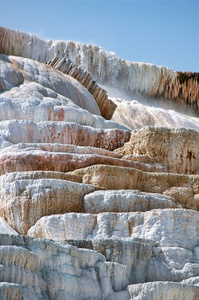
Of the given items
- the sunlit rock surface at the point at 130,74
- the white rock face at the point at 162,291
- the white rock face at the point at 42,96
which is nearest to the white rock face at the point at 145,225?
the white rock face at the point at 162,291

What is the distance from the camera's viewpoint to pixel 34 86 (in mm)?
18031

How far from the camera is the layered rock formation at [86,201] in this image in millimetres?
7643

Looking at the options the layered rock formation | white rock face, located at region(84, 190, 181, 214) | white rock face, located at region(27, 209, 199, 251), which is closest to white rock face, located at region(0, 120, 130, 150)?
the layered rock formation

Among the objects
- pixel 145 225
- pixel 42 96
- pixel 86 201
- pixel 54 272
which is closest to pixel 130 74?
pixel 42 96

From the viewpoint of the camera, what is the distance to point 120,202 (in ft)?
33.4

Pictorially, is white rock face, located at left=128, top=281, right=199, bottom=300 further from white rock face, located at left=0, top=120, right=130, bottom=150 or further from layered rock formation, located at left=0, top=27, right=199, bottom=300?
white rock face, located at left=0, top=120, right=130, bottom=150

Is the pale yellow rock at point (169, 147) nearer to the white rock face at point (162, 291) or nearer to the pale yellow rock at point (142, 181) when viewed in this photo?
the pale yellow rock at point (142, 181)

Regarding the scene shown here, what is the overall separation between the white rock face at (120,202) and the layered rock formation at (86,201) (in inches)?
0.5

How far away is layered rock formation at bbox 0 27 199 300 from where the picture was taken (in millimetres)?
7643

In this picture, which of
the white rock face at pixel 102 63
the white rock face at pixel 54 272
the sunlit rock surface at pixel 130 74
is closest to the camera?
the white rock face at pixel 54 272

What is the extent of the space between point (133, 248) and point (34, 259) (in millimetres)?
1542

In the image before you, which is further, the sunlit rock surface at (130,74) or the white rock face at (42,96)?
the sunlit rock surface at (130,74)

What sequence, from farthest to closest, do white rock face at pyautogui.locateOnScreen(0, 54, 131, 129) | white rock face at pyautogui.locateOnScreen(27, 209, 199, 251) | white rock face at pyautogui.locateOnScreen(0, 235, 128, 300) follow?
white rock face at pyautogui.locateOnScreen(0, 54, 131, 129) < white rock face at pyautogui.locateOnScreen(27, 209, 199, 251) < white rock face at pyautogui.locateOnScreen(0, 235, 128, 300)

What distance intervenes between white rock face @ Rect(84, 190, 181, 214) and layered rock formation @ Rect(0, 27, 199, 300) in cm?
1
